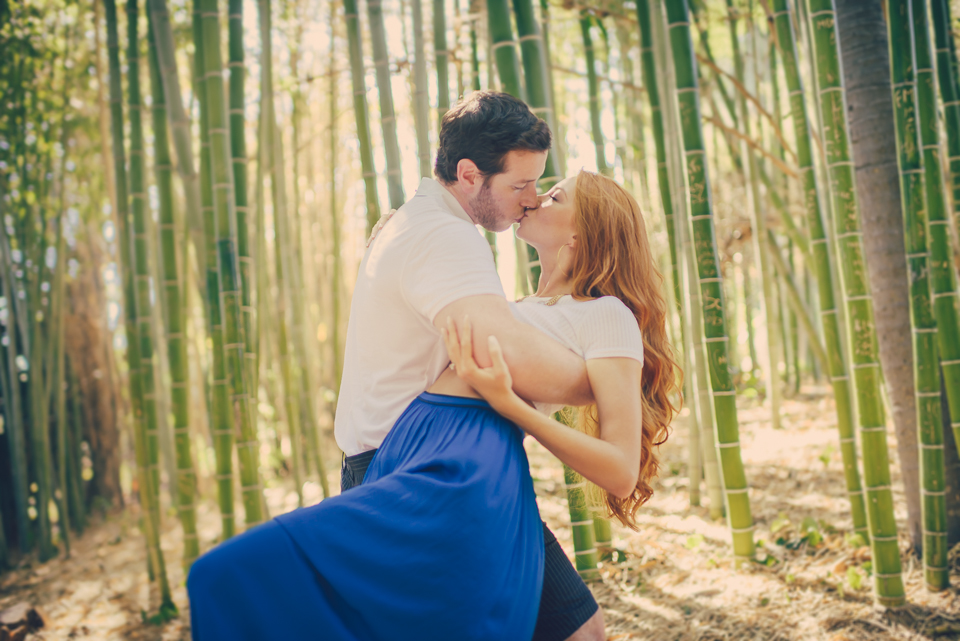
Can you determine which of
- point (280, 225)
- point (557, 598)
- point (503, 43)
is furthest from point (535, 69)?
point (280, 225)

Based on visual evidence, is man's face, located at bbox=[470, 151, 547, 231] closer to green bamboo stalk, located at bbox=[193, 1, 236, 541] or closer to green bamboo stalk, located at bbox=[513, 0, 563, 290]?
green bamboo stalk, located at bbox=[513, 0, 563, 290]

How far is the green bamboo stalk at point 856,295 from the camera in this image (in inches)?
70.1

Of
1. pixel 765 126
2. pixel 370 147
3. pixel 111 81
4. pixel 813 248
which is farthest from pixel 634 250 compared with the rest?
pixel 765 126

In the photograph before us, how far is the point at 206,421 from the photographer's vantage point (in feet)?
17.0

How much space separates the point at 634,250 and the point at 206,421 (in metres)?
4.84

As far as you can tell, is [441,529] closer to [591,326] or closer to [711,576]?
[591,326]

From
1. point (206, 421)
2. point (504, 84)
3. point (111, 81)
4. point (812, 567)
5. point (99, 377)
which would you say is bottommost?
point (812, 567)

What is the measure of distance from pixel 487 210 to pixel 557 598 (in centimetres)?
75

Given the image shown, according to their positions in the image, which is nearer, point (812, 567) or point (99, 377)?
point (812, 567)

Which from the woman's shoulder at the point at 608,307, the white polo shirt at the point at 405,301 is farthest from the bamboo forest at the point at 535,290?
the woman's shoulder at the point at 608,307

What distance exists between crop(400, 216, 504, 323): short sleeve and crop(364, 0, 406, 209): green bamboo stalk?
47.8 inches

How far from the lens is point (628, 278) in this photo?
4.05ft

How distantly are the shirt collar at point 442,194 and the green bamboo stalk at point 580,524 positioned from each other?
87 cm

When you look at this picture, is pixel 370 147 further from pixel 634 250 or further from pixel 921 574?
pixel 921 574
